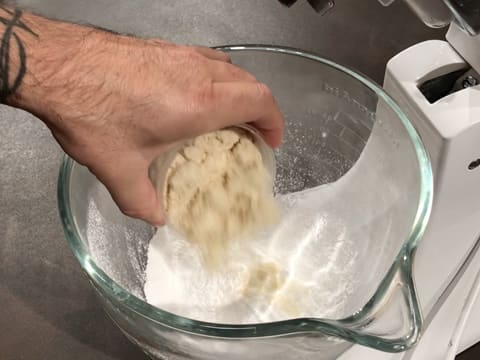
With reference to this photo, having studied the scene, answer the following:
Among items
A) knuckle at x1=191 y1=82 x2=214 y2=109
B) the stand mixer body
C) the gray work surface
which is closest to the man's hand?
knuckle at x1=191 y1=82 x2=214 y2=109

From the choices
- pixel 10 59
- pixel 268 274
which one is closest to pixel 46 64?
pixel 10 59

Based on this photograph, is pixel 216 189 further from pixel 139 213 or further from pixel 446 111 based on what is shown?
pixel 446 111

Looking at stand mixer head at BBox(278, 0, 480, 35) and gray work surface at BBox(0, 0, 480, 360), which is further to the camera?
gray work surface at BBox(0, 0, 480, 360)

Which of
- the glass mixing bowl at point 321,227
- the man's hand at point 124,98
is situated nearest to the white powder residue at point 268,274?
the glass mixing bowl at point 321,227

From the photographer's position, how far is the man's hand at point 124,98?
51 cm

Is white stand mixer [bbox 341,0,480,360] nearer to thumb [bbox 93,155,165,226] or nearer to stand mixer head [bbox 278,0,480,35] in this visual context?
stand mixer head [bbox 278,0,480,35]

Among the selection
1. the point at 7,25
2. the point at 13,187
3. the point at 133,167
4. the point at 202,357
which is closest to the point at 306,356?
the point at 202,357

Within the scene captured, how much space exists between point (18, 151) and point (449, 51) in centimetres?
65

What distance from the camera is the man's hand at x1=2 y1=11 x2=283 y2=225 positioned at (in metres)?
0.51

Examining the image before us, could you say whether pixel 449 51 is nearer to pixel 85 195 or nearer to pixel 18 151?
pixel 85 195

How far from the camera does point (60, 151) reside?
1.01 m

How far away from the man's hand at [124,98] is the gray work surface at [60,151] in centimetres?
36

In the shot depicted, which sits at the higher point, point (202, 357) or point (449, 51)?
point (449, 51)

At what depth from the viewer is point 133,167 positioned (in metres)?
0.53
